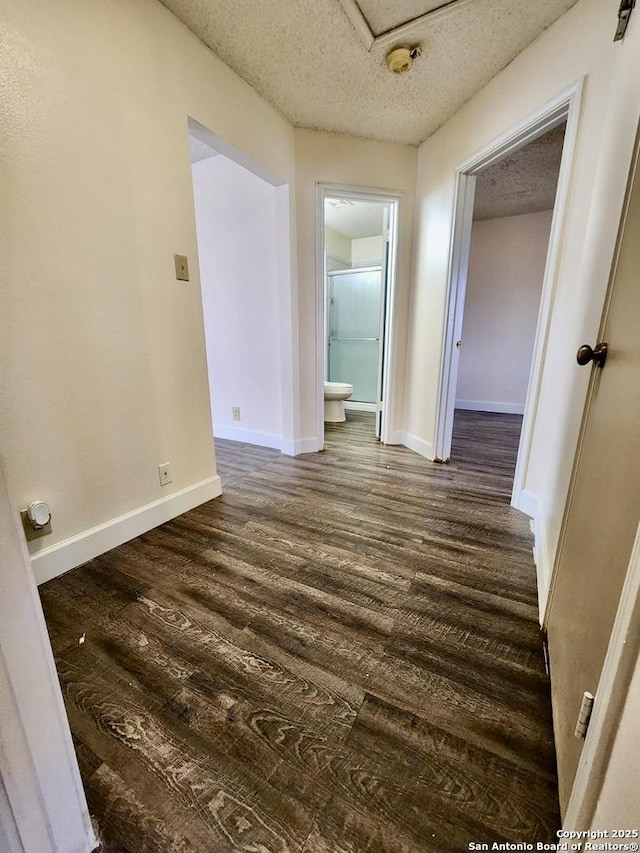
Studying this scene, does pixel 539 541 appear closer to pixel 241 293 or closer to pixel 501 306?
pixel 241 293

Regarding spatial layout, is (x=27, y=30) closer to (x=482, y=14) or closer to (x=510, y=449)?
(x=482, y=14)

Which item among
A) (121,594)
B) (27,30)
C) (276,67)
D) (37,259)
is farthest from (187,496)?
(276,67)

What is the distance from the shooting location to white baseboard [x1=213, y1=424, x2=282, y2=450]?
301 cm

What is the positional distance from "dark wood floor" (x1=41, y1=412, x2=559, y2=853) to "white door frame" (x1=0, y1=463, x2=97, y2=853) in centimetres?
22

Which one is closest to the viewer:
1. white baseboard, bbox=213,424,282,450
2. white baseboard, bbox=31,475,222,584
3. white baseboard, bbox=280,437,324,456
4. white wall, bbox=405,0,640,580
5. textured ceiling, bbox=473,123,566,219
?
white wall, bbox=405,0,640,580

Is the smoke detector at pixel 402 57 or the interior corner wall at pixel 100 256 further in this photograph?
the smoke detector at pixel 402 57

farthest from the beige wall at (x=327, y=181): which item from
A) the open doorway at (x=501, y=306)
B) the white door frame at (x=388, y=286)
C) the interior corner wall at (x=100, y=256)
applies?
the open doorway at (x=501, y=306)

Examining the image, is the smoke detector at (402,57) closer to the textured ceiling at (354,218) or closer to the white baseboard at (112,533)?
the textured ceiling at (354,218)

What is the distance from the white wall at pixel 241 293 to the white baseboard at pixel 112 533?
112 cm

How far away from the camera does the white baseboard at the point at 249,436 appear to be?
3.01 m

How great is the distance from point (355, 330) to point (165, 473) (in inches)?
145

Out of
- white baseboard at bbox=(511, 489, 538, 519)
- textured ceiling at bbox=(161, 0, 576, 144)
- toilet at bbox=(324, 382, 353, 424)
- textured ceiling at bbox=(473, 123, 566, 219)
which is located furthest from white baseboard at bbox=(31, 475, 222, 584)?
textured ceiling at bbox=(473, 123, 566, 219)

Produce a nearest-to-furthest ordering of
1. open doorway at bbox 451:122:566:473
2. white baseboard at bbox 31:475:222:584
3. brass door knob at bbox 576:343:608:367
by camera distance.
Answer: brass door knob at bbox 576:343:608:367, white baseboard at bbox 31:475:222:584, open doorway at bbox 451:122:566:473

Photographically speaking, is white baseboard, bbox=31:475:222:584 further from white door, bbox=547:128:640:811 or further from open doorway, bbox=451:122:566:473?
open doorway, bbox=451:122:566:473
